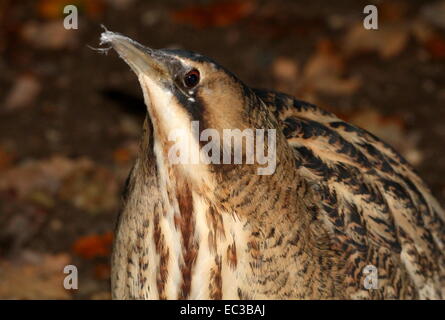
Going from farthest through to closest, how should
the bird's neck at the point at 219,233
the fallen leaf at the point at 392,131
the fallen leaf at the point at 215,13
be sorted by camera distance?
the fallen leaf at the point at 215,13 → the fallen leaf at the point at 392,131 → the bird's neck at the point at 219,233

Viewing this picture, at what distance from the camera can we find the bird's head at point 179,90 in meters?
2.52

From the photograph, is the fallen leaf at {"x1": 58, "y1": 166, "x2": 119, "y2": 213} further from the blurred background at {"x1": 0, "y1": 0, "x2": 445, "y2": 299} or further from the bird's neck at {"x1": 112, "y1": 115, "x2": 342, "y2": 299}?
the bird's neck at {"x1": 112, "y1": 115, "x2": 342, "y2": 299}

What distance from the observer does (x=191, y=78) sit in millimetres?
2531

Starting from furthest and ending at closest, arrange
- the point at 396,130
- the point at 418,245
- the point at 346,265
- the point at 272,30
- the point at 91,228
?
the point at 272,30 → the point at 396,130 → the point at 91,228 → the point at 418,245 → the point at 346,265

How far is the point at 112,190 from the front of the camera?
5133 millimetres

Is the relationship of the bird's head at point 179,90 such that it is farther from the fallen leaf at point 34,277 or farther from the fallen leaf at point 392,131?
the fallen leaf at point 392,131

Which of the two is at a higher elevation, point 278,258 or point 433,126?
point 433,126

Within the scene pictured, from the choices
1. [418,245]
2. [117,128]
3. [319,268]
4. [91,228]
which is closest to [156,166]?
[319,268]

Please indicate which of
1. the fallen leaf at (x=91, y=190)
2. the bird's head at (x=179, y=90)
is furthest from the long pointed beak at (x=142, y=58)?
the fallen leaf at (x=91, y=190)

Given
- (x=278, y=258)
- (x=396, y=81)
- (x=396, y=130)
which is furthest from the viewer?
(x=396, y=81)

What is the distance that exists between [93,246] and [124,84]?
1.57m

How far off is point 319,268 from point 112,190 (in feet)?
7.89

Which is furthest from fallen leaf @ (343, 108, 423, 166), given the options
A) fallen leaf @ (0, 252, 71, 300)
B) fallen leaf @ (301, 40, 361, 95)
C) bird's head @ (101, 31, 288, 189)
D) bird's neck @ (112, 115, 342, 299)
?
bird's head @ (101, 31, 288, 189)
